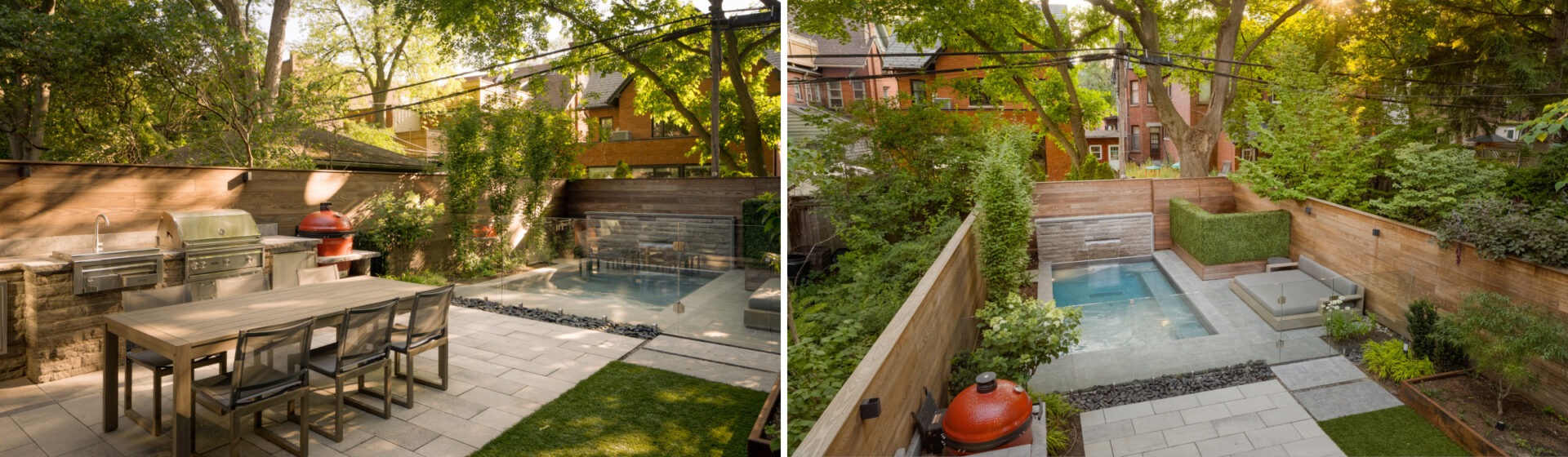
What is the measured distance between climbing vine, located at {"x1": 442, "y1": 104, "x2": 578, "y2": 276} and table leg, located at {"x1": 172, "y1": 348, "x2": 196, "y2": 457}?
1607mm

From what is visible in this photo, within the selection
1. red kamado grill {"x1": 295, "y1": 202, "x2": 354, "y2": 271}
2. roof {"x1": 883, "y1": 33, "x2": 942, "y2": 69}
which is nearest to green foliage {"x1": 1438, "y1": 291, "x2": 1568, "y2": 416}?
roof {"x1": 883, "y1": 33, "x2": 942, "y2": 69}

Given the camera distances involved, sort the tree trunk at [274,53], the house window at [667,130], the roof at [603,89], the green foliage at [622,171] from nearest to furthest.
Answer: the tree trunk at [274,53] → the roof at [603,89] → the green foliage at [622,171] → the house window at [667,130]

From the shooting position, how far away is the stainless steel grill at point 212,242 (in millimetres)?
2406

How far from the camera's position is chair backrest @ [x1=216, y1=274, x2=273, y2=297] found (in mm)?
2922

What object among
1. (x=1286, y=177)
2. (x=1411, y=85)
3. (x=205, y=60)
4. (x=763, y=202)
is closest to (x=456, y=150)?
(x=205, y=60)

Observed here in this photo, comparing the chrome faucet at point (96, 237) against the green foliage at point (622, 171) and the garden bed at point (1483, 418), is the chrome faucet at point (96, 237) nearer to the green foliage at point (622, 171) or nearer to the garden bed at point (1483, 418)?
the green foliage at point (622, 171)

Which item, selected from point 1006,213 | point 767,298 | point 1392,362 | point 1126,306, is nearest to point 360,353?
point 767,298

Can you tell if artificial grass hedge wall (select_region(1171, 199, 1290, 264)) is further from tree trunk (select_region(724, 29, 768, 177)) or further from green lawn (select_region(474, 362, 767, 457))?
tree trunk (select_region(724, 29, 768, 177))

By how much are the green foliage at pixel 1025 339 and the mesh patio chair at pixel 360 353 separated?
2577mm

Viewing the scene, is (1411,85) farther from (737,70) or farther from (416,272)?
(416,272)

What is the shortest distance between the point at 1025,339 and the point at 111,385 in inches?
129

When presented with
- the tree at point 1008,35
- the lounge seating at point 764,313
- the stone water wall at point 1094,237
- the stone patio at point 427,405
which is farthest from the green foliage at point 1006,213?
the stone patio at point 427,405

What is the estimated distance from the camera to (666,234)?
5.39 metres

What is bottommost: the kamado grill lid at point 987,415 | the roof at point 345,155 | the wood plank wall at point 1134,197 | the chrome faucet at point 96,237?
the kamado grill lid at point 987,415
